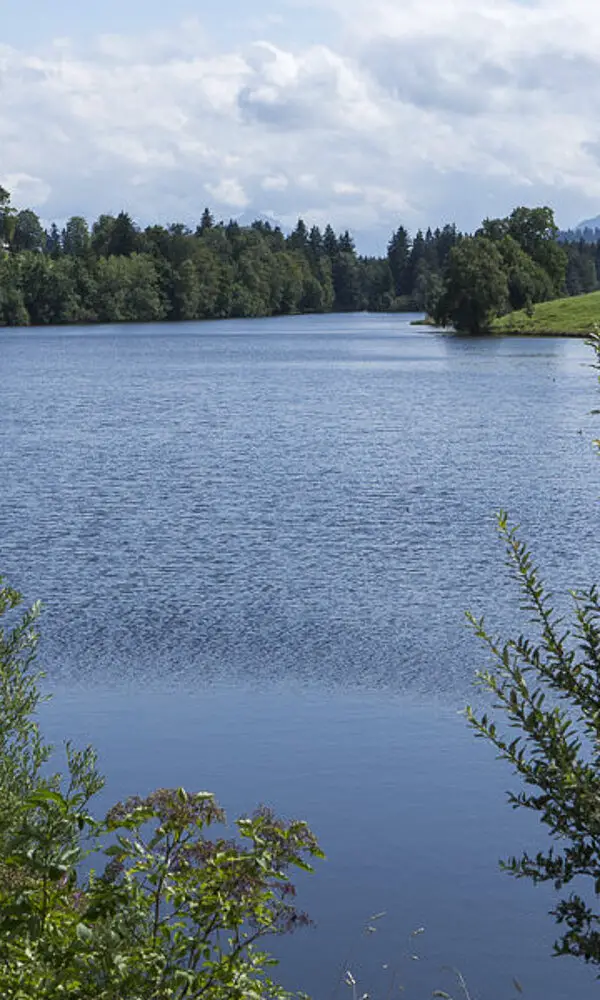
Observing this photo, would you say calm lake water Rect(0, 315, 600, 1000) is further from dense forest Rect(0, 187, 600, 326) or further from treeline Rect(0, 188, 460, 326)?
treeline Rect(0, 188, 460, 326)

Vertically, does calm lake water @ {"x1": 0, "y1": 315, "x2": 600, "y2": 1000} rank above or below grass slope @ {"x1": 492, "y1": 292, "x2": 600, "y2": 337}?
below

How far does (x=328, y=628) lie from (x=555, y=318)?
105349 mm

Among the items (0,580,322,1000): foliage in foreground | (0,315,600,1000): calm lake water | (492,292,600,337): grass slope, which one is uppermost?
(492,292,600,337): grass slope

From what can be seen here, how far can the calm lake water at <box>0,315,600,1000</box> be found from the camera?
12188 mm

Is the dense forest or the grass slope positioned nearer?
the grass slope

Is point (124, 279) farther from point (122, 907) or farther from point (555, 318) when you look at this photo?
point (122, 907)

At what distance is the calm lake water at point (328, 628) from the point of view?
40.0 feet

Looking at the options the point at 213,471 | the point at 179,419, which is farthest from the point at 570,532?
the point at 179,419

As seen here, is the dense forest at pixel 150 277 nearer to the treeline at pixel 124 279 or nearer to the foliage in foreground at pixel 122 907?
the treeline at pixel 124 279

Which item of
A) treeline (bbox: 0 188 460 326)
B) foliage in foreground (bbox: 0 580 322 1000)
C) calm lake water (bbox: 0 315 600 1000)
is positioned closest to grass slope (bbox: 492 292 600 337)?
treeline (bbox: 0 188 460 326)

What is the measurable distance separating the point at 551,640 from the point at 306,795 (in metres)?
9.33

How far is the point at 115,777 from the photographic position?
14.9 metres

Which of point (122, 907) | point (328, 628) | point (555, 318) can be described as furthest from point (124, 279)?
point (122, 907)

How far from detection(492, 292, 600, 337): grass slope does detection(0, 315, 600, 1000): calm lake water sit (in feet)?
219
